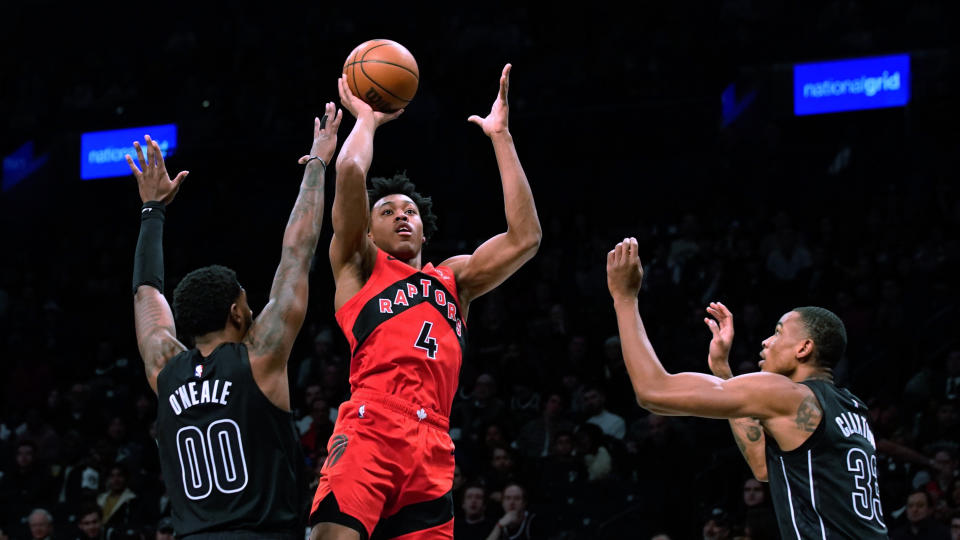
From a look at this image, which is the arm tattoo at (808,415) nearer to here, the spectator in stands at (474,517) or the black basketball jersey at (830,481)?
the black basketball jersey at (830,481)

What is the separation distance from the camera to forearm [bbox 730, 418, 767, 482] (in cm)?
504

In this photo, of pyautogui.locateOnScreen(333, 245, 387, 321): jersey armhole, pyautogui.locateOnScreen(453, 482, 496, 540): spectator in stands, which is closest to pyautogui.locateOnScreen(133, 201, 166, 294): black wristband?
pyautogui.locateOnScreen(333, 245, 387, 321): jersey armhole

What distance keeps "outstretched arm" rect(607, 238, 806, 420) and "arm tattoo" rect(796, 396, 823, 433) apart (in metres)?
0.02

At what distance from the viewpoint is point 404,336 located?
5129 mm

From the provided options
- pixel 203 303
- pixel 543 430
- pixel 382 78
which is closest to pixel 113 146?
pixel 543 430

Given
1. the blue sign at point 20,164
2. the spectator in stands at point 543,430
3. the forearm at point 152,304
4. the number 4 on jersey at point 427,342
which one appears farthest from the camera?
the blue sign at point 20,164

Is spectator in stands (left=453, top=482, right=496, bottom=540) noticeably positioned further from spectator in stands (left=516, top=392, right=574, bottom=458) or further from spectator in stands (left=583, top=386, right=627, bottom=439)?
spectator in stands (left=583, top=386, right=627, bottom=439)

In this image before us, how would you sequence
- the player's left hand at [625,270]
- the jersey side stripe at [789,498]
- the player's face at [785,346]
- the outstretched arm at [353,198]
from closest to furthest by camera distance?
the player's left hand at [625,270] → the jersey side stripe at [789,498] → the player's face at [785,346] → the outstretched arm at [353,198]

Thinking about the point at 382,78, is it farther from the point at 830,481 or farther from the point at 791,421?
the point at 830,481

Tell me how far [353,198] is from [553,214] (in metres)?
11.8

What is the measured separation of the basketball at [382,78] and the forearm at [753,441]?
227cm

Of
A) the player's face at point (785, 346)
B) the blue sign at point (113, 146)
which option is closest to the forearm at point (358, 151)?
the player's face at point (785, 346)

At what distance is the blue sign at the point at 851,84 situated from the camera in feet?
50.9

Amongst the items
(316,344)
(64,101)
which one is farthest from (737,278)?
(64,101)
